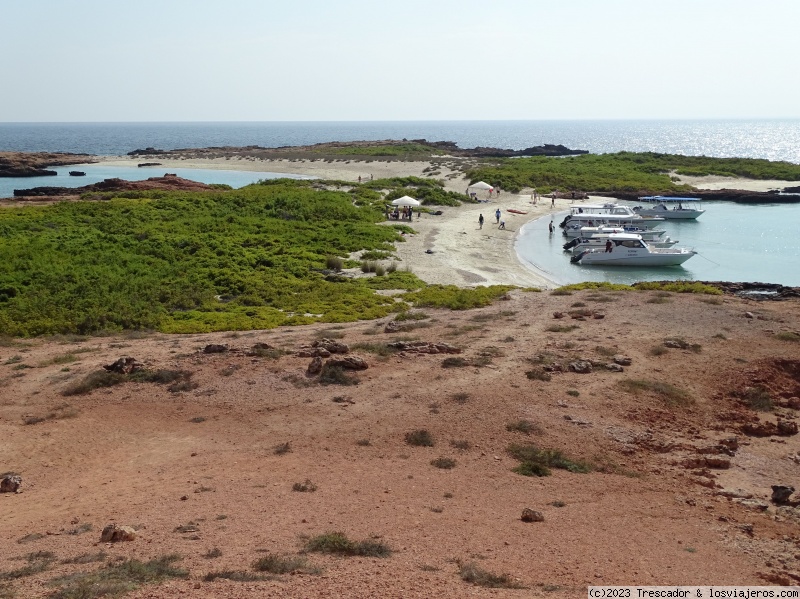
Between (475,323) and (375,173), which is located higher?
(375,173)

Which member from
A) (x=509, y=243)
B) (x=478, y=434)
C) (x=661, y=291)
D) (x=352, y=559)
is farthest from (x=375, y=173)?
(x=352, y=559)

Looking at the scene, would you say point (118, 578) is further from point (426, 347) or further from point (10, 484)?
point (426, 347)

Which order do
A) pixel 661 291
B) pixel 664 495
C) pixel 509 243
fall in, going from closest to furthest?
pixel 664 495, pixel 661 291, pixel 509 243

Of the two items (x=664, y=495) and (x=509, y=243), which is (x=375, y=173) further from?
(x=664, y=495)

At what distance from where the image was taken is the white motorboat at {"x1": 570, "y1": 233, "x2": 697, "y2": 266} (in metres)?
41.6

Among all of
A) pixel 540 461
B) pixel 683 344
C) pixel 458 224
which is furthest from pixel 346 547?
pixel 458 224

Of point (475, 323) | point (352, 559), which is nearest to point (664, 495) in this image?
point (352, 559)

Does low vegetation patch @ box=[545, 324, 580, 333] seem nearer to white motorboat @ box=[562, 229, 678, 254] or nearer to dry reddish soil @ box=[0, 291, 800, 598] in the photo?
dry reddish soil @ box=[0, 291, 800, 598]

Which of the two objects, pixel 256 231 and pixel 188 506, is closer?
pixel 188 506

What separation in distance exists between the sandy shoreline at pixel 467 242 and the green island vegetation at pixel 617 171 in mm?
4659

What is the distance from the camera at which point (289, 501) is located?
12094 mm

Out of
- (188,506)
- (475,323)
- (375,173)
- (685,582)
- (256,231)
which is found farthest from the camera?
(375,173)

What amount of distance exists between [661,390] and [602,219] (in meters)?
36.6

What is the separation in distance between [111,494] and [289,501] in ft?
11.2
